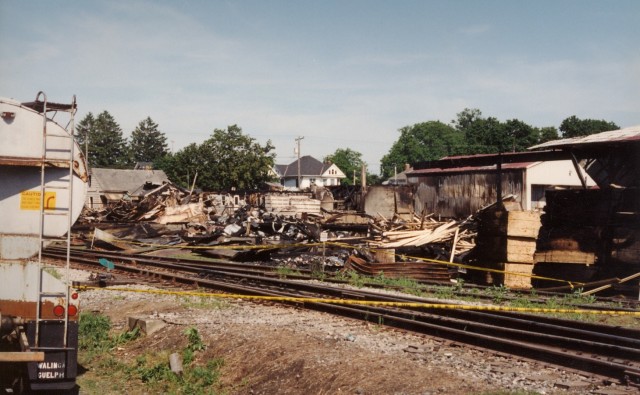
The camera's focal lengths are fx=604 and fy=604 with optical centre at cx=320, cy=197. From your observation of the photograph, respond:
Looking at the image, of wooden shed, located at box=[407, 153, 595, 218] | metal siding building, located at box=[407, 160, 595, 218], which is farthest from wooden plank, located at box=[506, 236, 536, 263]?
metal siding building, located at box=[407, 160, 595, 218]

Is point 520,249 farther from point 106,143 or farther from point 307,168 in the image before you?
point 106,143

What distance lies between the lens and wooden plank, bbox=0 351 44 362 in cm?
634

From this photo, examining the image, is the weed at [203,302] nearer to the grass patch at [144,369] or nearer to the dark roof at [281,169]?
the grass patch at [144,369]

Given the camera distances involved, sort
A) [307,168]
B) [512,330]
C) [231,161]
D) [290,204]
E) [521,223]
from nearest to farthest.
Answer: [512,330], [521,223], [290,204], [231,161], [307,168]

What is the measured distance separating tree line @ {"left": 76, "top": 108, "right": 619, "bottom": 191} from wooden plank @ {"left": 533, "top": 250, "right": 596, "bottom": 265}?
13191mm

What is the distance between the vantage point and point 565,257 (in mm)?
17719

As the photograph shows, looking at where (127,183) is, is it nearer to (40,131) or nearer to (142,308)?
(142,308)

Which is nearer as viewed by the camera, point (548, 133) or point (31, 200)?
point (31, 200)

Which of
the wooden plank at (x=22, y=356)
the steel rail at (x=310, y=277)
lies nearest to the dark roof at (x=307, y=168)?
the steel rail at (x=310, y=277)

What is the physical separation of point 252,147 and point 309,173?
171 ft

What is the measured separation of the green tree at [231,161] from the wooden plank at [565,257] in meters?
61.2

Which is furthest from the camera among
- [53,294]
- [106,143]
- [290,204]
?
[106,143]

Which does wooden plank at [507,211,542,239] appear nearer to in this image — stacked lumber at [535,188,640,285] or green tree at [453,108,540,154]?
stacked lumber at [535,188,640,285]

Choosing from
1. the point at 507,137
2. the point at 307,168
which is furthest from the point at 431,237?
the point at 307,168
